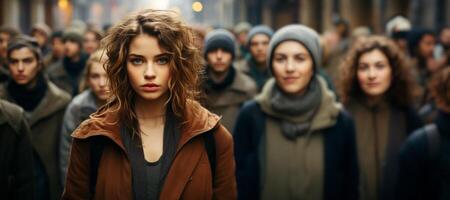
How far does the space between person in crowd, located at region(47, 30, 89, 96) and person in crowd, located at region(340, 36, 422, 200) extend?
4226 millimetres

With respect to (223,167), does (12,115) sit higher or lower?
higher

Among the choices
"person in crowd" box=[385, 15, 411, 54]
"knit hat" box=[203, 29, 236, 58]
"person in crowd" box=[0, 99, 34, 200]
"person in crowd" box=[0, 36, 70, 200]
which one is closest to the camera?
"person in crowd" box=[0, 99, 34, 200]

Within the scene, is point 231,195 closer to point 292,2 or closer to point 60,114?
point 60,114

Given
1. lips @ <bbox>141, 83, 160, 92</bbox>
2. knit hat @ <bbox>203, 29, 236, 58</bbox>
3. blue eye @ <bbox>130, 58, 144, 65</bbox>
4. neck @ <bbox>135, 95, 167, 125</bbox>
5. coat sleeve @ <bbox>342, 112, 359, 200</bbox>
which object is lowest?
coat sleeve @ <bbox>342, 112, 359, 200</bbox>

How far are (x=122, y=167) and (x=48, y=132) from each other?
3027 millimetres

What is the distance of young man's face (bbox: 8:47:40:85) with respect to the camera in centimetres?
586

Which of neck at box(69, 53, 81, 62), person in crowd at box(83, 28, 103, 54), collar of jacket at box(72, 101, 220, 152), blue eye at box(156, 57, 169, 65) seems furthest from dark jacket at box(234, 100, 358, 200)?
person in crowd at box(83, 28, 103, 54)

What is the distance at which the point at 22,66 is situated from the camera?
19.4 ft

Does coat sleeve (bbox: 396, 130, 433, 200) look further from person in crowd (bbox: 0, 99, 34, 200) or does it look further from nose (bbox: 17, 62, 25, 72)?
nose (bbox: 17, 62, 25, 72)

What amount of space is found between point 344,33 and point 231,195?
11410 millimetres

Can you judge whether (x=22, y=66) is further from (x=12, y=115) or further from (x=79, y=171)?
(x=79, y=171)

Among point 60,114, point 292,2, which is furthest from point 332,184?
point 292,2

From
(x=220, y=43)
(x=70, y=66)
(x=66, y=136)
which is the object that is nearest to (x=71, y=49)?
(x=70, y=66)

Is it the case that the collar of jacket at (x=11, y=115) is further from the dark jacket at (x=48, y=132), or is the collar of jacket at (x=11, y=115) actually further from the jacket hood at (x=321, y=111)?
the jacket hood at (x=321, y=111)
